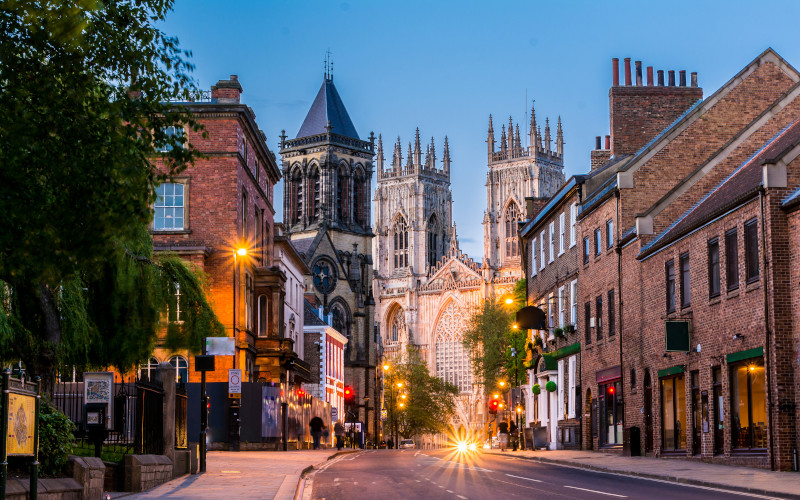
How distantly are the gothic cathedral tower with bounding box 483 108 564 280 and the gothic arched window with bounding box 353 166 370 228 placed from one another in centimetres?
3942

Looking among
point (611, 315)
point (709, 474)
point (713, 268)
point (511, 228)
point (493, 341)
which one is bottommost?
point (709, 474)

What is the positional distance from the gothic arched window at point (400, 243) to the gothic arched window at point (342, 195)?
166 ft

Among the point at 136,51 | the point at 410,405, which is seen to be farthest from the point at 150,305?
the point at 410,405

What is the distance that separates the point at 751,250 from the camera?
2780cm

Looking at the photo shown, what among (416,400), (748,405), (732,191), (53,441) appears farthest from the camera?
(416,400)

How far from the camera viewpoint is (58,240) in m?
12.7

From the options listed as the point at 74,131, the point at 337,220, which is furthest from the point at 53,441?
the point at 337,220

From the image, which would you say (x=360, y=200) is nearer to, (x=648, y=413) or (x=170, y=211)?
(x=170, y=211)

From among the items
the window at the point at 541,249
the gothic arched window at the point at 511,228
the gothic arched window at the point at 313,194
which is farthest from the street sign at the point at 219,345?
the gothic arched window at the point at 511,228

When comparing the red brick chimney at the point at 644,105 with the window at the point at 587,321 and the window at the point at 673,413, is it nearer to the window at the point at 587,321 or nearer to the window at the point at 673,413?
the window at the point at 587,321

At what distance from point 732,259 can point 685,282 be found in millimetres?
3941

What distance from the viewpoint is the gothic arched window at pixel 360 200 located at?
412ft

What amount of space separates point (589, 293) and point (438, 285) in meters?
118

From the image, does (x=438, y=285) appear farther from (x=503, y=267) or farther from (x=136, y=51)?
(x=136, y=51)
